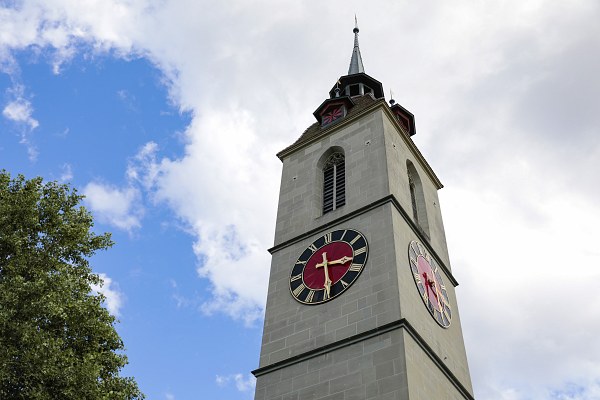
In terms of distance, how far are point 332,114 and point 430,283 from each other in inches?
396

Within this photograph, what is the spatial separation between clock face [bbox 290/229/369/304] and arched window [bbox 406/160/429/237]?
4.90 meters

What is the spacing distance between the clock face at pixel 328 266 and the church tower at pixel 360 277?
0.04 m

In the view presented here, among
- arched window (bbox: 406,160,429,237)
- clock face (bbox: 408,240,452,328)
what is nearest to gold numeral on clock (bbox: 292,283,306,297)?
clock face (bbox: 408,240,452,328)

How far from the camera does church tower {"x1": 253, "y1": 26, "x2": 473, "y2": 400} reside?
18781 millimetres

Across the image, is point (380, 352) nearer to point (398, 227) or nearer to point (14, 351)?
point (398, 227)

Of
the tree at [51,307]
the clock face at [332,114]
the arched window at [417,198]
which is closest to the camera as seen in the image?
the tree at [51,307]

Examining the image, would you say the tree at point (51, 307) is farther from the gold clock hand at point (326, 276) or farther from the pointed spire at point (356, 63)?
the pointed spire at point (356, 63)

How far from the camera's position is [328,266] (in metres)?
22.2

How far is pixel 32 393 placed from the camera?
13.3 meters

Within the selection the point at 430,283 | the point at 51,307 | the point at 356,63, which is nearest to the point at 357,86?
the point at 356,63

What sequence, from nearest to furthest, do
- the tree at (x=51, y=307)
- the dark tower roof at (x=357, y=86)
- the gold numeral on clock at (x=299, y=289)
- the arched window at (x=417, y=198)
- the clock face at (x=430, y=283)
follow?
the tree at (x=51, y=307)
the clock face at (x=430, y=283)
the gold numeral on clock at (x=299, y=289)
the arched window at (x=417, y=198)
the dark tower roof at (x=357, y=86)

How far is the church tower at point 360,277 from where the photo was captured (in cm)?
1878


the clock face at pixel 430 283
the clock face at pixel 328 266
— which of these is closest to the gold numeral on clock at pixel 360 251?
the clock face at pixel 328 266

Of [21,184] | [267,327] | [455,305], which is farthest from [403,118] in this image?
[21,184]
